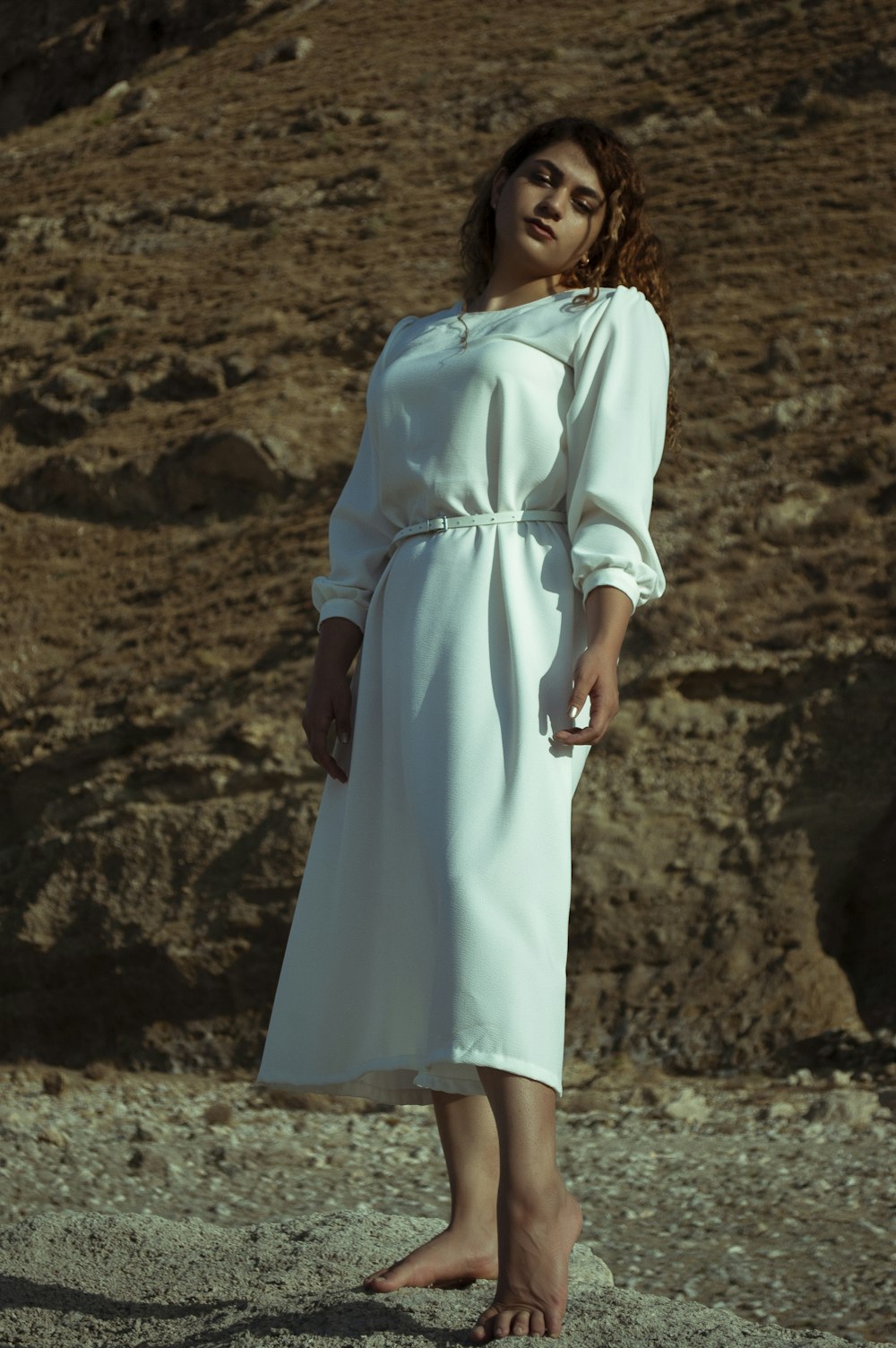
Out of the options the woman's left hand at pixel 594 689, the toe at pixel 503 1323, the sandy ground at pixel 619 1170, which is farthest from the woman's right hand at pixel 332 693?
the sandy ground at pixel 619 1170

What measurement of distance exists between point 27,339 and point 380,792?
8602 mm

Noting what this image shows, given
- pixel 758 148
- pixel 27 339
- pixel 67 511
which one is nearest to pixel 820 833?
pixel 67 511

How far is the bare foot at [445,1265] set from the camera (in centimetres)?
222

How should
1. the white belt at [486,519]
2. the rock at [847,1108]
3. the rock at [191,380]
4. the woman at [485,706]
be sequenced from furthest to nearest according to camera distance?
the rock at [191,380] → the rock at [847,1108] → the white belt at [486,519] → the woman at [485,706]

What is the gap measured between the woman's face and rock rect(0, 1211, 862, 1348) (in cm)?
174

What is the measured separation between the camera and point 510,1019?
78.2 inches

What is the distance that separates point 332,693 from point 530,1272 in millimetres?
978

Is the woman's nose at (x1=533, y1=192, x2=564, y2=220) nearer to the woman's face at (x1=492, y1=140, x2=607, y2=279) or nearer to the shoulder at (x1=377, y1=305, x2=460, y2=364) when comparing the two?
the woman's face at (x1=492, y1=140, x2=607, y2=279)

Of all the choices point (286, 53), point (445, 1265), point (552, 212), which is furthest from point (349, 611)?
point (286, 53)

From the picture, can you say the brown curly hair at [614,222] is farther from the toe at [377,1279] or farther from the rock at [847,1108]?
the rock at [847,1108]

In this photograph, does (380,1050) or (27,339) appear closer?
(380,1050)

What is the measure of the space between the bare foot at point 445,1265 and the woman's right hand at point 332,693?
76 cm

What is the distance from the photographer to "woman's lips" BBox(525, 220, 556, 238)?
8.22ft

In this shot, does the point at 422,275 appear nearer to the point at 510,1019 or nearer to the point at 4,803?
the point at 4,803
